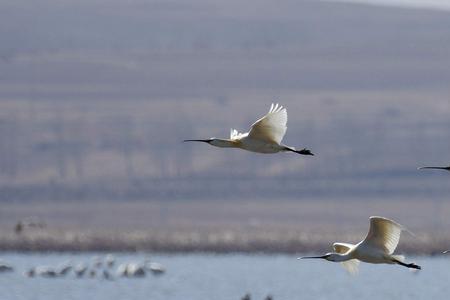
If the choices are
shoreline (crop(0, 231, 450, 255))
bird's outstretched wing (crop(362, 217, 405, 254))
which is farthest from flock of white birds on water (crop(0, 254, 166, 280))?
bird's outstretched wing (crop(362, 217, 405, 254))

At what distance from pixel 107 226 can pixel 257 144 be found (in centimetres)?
5132

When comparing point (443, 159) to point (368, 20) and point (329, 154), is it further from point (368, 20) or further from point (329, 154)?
point (368, 20)

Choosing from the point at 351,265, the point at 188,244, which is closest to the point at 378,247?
the point at 351,265

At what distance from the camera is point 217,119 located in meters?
97.2

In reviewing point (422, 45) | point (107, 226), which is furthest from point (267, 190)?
point (422, 45)

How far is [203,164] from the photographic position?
9125cm

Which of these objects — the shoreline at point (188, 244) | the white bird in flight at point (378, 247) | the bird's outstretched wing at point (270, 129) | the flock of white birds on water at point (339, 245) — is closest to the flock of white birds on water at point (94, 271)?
the shoreline at point (188, 244)

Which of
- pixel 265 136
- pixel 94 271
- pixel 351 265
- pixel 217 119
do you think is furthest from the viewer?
pixel 217 119

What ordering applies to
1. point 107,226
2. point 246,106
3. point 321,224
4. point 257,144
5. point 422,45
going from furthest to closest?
point 422,45 → point 246,106 → point 321,224 → point 107,226 → point 257,144

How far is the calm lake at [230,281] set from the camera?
35469 millimetres

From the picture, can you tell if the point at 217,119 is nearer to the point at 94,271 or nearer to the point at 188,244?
the point at 188,244

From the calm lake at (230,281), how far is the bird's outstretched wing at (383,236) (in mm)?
16616

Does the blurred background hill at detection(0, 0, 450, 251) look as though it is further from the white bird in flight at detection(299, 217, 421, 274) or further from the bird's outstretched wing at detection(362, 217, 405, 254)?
the bird's outstretched wing at detection(362, 217, 405, 254)

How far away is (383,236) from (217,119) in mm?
79823
